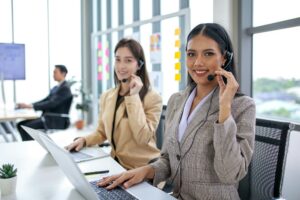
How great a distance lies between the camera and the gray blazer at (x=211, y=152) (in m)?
1.09

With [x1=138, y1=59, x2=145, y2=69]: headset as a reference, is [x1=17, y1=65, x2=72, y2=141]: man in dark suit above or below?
below

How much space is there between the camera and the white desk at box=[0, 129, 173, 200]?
1.20m

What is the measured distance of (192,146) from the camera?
125 centimetres

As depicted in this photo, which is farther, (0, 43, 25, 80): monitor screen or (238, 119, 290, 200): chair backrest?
(0, 43, 25, 80): monitor screen

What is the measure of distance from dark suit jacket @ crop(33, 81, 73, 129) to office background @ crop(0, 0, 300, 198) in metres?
1.12

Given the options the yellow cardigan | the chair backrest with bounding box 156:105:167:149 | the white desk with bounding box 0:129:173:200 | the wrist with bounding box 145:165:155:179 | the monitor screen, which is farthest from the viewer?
the monitor screen

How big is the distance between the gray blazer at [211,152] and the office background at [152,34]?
1196 mm

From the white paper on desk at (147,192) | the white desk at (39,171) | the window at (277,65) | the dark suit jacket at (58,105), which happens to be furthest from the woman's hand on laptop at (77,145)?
the dark suit jacket at (58,105)

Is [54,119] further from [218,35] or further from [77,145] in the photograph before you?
[218,35]

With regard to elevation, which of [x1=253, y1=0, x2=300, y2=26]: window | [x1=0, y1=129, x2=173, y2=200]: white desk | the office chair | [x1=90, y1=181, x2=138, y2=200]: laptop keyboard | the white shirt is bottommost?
the office chair

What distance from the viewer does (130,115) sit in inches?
72.0

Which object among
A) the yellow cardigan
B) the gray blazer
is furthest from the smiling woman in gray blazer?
the yellow cardigan

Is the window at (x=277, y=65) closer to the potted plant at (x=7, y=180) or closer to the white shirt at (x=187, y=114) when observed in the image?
the white shirt at (x=187, y=114)

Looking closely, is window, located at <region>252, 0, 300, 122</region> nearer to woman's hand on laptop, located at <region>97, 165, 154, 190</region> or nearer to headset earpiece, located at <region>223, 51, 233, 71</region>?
headset earpiece, located at <region>223, 51, 233, 71</region>
